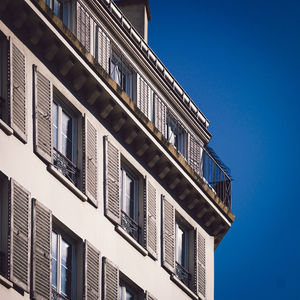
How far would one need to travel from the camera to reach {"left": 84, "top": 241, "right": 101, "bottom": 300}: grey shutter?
3198 cm

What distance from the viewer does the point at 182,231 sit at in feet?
126

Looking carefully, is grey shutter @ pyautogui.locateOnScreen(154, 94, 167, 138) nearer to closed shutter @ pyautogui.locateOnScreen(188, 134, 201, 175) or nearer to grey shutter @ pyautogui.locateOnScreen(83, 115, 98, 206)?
closed shutter @ pyautogui.locateOnScreen(188, 134, 201, 175)

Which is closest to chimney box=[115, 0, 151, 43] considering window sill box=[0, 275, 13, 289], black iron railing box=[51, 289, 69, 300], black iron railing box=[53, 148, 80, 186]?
black iron railing box=[53, 148, 80, 186]

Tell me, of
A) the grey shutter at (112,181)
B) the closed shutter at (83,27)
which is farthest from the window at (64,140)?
the closed shutter at (83,27)

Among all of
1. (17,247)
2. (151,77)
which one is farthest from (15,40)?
(151,77)

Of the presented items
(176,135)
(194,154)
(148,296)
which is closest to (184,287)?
(148,296)

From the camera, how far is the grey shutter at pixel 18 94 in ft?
99.3

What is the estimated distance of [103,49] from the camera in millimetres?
35625

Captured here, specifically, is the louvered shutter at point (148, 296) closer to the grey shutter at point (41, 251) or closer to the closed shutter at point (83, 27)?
the grey shutter at point (41, 251)

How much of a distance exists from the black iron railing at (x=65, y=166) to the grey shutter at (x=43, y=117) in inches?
23.1

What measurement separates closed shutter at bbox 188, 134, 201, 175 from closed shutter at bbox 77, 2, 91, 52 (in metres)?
5.76

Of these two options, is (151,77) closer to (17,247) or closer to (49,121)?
(49,121)

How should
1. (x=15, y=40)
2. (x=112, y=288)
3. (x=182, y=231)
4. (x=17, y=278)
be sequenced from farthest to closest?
(x=182, y=231) → (x=112, y=288) → (x=15, y=40) → (x=17, y=278)

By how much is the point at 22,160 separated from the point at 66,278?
2759 mm
